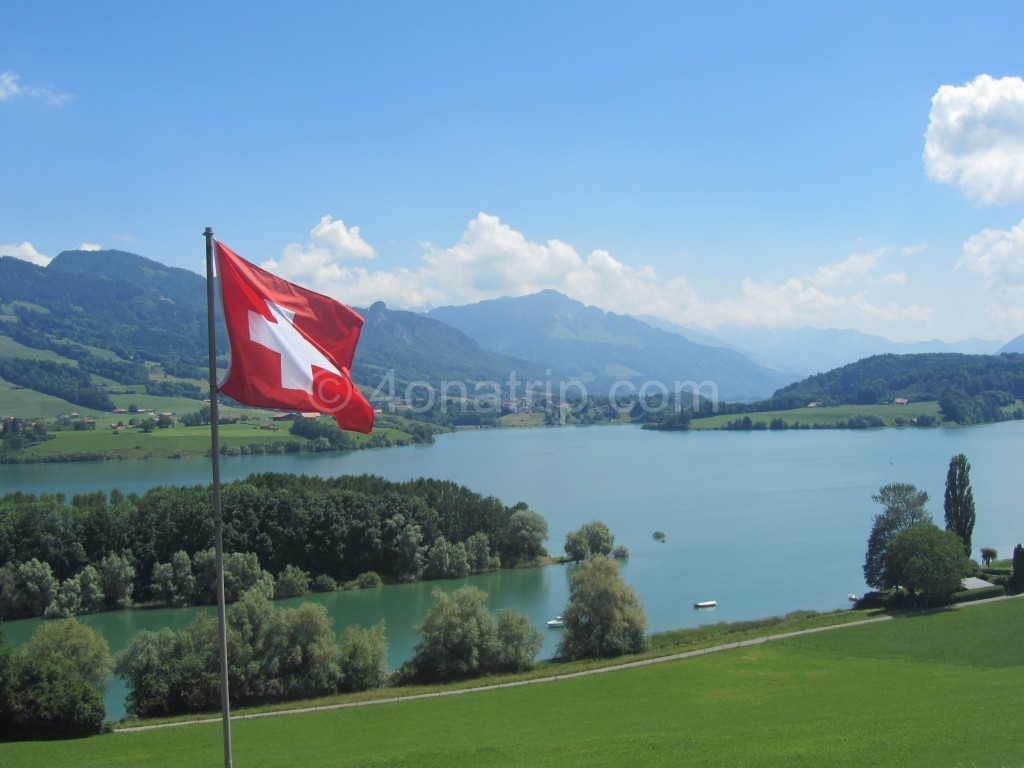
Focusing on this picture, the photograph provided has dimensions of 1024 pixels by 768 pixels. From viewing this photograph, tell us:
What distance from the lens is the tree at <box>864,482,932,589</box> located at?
39.4 meters

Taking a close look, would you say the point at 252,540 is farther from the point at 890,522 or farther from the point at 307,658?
the point at 890,522

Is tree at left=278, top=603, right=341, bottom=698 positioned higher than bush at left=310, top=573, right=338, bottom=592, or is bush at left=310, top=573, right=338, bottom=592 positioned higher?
tree at left=278, top=603, right=341, bottom=698

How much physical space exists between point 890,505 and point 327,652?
30.1 m

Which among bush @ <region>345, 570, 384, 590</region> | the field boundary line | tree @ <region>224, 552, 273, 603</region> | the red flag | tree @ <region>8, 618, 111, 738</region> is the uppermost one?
the red flag

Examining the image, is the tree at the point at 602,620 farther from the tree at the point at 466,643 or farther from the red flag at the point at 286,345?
the red flag at the point at 286,345

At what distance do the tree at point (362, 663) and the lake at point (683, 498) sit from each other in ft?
13.0

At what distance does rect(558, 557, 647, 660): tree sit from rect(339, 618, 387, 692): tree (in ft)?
24.9

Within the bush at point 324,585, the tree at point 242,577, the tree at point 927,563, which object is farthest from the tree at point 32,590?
the tree at point 927,563

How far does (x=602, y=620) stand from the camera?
31.0 meters

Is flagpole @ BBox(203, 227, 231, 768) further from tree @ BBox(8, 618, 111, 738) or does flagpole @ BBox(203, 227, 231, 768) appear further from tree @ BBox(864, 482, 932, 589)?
tree @ BBox(864, 482, 932, 589)

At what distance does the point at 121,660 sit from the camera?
85.3 feet

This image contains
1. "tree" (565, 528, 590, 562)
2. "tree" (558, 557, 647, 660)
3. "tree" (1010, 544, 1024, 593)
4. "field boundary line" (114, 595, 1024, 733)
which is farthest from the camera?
"tree" (565, 528, 590, 562)

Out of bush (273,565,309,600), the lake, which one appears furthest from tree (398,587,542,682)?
bush (273,565,309,600)

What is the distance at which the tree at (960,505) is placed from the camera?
43.3 m
